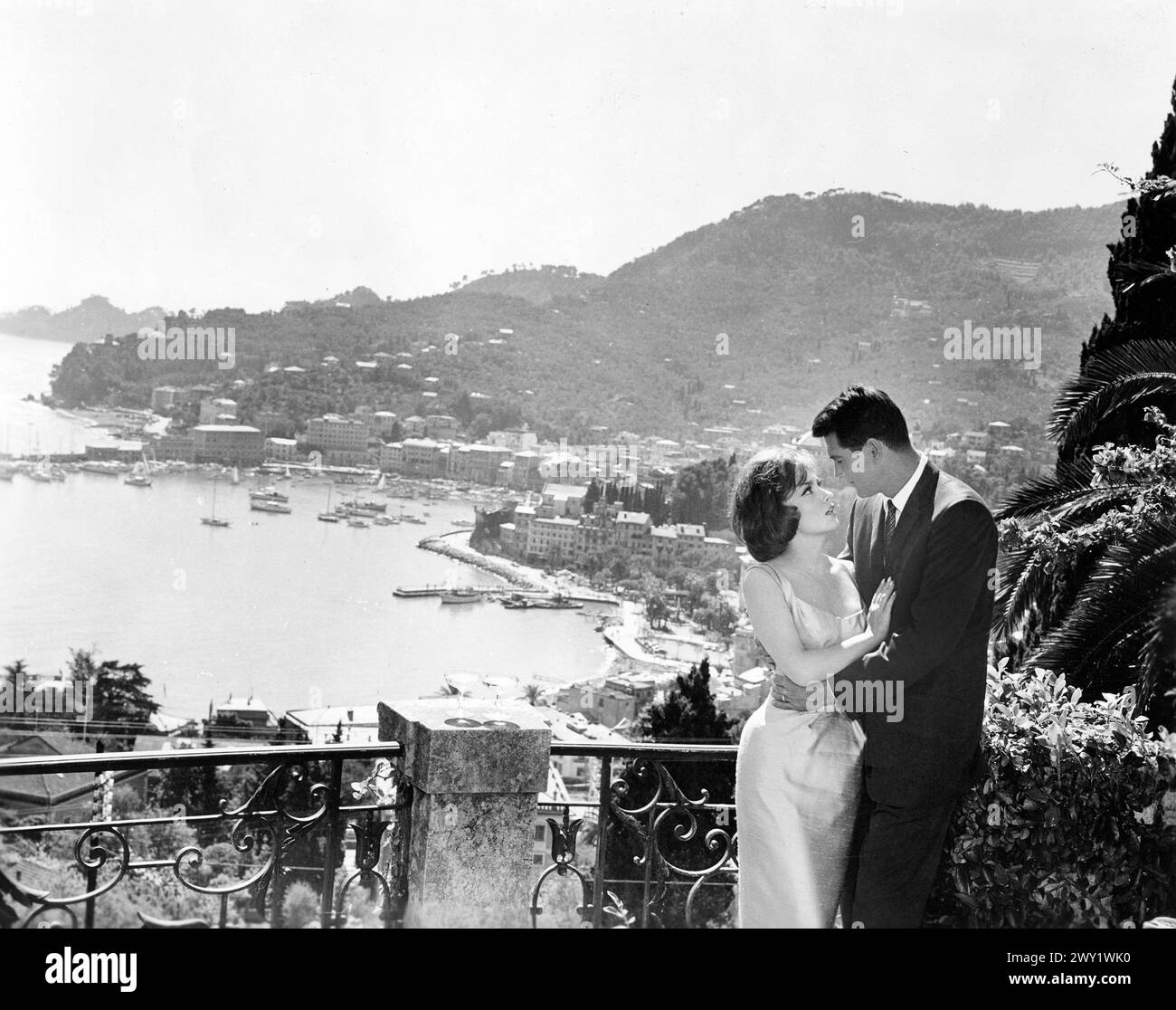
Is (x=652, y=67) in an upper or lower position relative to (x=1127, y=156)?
upper

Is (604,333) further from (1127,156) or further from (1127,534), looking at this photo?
(1127,534)

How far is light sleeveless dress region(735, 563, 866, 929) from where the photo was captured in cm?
265

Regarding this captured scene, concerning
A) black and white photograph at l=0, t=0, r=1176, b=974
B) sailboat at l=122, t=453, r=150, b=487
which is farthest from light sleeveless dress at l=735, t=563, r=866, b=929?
sailboat at l=122, t=453, r=150, b=487

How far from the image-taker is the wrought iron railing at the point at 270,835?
114 inches

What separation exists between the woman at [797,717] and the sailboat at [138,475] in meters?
60.6

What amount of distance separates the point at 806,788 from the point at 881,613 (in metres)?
0.45

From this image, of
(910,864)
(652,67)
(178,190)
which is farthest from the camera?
(178,190)

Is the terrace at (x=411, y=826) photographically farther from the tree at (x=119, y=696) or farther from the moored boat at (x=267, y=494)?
the moored boat at (x=267, y=494)

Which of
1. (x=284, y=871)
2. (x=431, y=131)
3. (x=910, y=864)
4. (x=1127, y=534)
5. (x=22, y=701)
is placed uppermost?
(x=431, y=131)

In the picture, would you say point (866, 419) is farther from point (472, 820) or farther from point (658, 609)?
point (658, 609)

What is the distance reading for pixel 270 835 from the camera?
3219 millimetres

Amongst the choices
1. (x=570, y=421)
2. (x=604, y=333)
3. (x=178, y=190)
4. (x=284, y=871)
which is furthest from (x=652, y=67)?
(x=284, y=871)

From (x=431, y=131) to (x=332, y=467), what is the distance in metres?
19.3

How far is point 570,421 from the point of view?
54688mm
